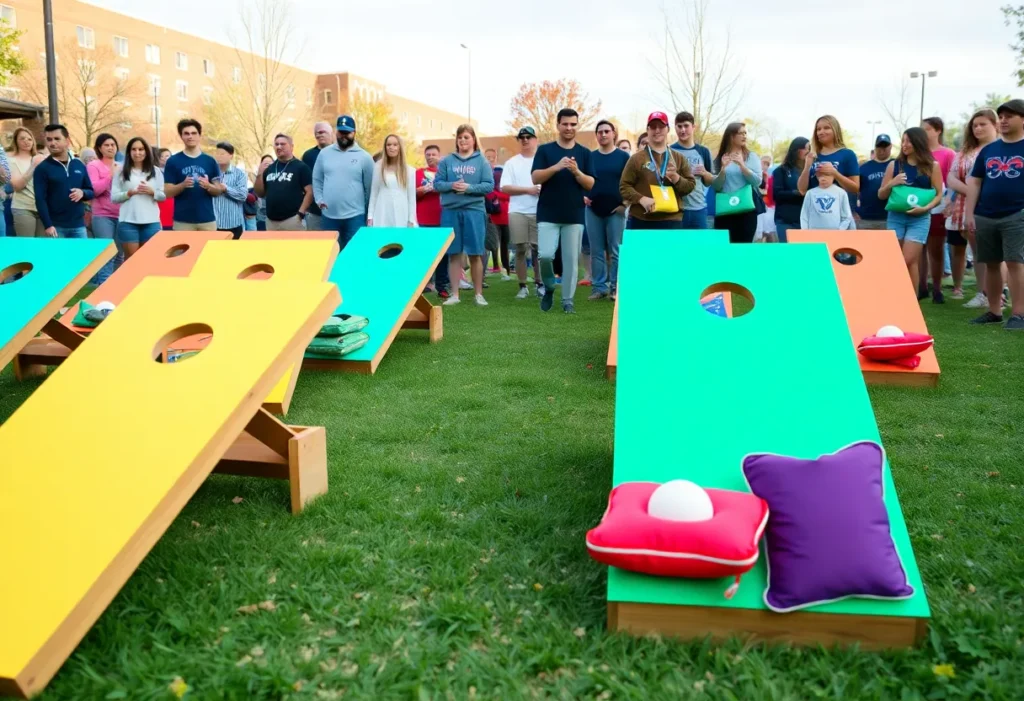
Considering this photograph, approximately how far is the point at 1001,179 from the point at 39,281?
7645 mm

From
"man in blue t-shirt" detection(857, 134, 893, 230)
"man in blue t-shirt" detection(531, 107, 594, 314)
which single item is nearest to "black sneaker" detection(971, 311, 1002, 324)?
"man in blue t-shirt" detection(857, 134, 893, 230)

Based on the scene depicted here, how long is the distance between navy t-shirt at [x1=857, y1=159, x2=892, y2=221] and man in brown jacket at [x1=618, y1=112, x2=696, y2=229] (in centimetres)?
245

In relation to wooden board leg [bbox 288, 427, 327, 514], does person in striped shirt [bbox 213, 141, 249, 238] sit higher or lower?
higher

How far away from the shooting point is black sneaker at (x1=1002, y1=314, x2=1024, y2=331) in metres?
7.47

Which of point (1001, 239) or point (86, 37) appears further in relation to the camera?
point (86, 37)

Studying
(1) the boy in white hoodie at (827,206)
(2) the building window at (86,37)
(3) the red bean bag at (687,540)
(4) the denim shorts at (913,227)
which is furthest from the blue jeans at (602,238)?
(2) the building window at (86,37)

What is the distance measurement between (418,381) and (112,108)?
1416 inches

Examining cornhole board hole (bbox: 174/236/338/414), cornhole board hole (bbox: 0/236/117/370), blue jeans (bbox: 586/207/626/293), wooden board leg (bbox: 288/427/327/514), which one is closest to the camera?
wooden board leg (bbox: 288/427/327/514)

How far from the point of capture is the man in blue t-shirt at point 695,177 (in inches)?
335

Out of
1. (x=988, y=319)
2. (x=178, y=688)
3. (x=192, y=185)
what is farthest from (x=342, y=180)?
(x=178, y=688)

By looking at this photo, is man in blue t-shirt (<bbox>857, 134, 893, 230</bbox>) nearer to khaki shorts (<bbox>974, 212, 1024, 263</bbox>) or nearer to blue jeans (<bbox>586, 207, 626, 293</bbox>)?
khaki shorts (<bbox>974, 212, 1024, 263</bbox>)

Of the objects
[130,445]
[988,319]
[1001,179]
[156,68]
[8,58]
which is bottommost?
[988,319]

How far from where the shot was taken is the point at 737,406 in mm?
2889

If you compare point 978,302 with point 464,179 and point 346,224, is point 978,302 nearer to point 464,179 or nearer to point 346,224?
point 464,179
